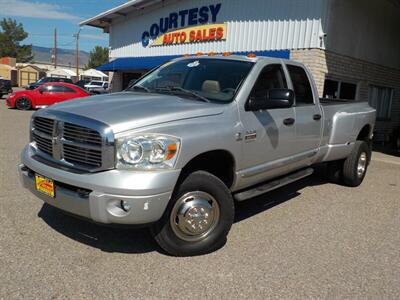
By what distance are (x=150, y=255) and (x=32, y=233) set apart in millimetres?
1289

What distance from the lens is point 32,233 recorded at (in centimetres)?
424

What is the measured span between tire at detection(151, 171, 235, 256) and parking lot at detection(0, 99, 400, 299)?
5.2 inches

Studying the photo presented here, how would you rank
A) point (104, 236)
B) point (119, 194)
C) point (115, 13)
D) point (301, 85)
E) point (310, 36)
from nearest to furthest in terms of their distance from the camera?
point (119, 194) < point (104, 236) < point (301, 85) < point (310, 36) < point (115, 13)

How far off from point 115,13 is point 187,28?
6.06 metres

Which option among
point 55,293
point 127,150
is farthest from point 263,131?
point 55,293

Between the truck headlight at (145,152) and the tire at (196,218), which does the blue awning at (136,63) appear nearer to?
the tire at (196,218)

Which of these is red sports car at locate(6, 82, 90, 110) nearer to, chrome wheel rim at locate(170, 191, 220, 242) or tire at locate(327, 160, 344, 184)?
tire at locate(327, 160, 344, 184)

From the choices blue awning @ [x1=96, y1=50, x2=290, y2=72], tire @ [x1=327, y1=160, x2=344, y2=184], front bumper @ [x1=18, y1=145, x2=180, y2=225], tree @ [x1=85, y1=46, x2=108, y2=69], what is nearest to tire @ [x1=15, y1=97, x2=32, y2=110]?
blue awning @ [x1=96, y1=50, x2=290, y2=72]

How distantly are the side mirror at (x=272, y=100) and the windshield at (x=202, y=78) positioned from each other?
222 millimetres

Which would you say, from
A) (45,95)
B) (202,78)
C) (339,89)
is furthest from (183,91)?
(45,95)

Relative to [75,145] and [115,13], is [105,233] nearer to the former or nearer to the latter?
[75,145]

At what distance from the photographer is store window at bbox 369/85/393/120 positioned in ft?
48.3

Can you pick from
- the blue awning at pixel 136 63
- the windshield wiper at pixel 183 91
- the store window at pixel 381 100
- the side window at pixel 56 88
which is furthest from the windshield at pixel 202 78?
the side window at pixel 56 88

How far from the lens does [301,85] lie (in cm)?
559
